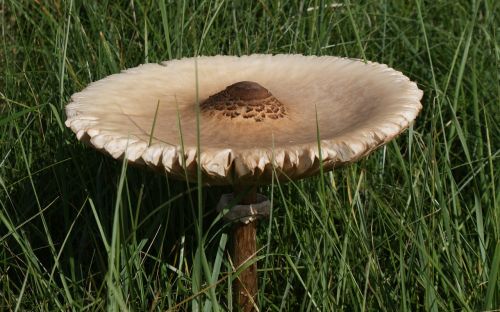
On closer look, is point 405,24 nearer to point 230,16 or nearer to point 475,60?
point 475,60

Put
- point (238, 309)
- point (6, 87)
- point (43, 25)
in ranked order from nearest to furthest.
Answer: point (238, 309) → point (6, 87) → point (43, 25)

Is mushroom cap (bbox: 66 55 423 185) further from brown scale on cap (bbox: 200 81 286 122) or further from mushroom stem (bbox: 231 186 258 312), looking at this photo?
mushroom stem (bbox: 231 186 258 312)

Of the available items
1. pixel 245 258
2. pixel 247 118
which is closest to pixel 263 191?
pixel 245 258

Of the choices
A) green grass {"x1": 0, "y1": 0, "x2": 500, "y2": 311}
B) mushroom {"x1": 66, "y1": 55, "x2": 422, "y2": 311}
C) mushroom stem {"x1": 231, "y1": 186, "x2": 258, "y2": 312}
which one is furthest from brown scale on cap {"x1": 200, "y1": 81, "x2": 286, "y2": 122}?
mushroom stem {"x1": 231, "y1": 186, "x2": 258, "y2": 312}

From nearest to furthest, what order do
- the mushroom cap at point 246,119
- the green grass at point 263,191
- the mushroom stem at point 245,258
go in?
1. the mushroom cap at point 246,119
2. the green grass at point 263,191
3. the mushroom stem at point 245,258

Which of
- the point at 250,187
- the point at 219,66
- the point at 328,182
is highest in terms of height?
the point at 219,66

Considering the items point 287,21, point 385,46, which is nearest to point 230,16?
point 287,21

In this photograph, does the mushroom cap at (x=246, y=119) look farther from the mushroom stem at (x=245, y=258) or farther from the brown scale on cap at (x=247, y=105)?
the mushroom stem at (x=245, y=258)

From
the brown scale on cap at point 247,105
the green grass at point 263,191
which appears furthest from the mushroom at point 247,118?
the green grass at point 263,191
